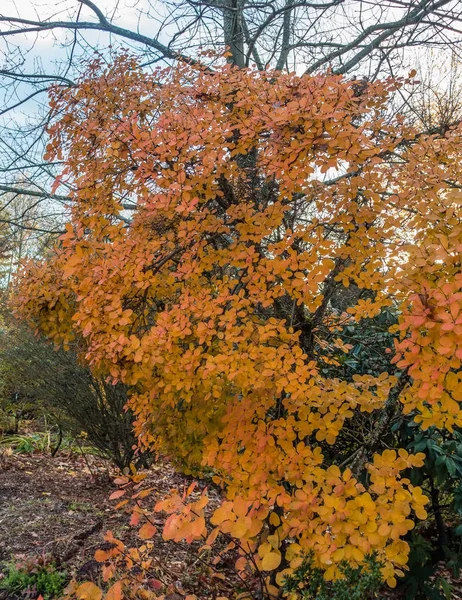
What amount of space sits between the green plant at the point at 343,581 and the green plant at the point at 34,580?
52.7 inches

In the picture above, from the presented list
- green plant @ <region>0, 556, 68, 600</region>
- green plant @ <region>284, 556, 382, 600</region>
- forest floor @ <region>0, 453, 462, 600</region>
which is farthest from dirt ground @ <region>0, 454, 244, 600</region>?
green plant @ <region>284, 556, 382, 600</region>

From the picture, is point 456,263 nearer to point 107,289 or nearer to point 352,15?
point 107,289

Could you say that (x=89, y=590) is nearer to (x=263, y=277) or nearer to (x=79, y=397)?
(x=263, y=277)

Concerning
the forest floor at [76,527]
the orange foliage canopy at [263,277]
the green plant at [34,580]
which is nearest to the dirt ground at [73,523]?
the forest floor at [76,527]

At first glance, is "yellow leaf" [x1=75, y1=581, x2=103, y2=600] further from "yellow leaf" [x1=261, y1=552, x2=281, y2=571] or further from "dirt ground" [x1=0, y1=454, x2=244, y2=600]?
"yellow leaf" [x1=261, y1=552, x2=281, y2=571]

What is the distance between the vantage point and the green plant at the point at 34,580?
7.82 feet

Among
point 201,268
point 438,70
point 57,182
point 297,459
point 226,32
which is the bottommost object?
point 297,459

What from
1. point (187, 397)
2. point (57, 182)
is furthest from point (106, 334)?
point (57, 182)

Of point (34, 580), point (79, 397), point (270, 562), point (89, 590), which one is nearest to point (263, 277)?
point (270, 562)

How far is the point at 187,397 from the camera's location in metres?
2.01

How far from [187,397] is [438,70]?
457 cm

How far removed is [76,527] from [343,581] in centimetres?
225

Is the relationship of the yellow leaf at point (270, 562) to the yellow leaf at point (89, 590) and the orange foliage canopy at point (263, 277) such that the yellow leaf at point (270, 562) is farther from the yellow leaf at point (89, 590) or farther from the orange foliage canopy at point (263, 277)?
the yellow leaf at point (89, 590)

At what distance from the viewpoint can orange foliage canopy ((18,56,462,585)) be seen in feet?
5.12
